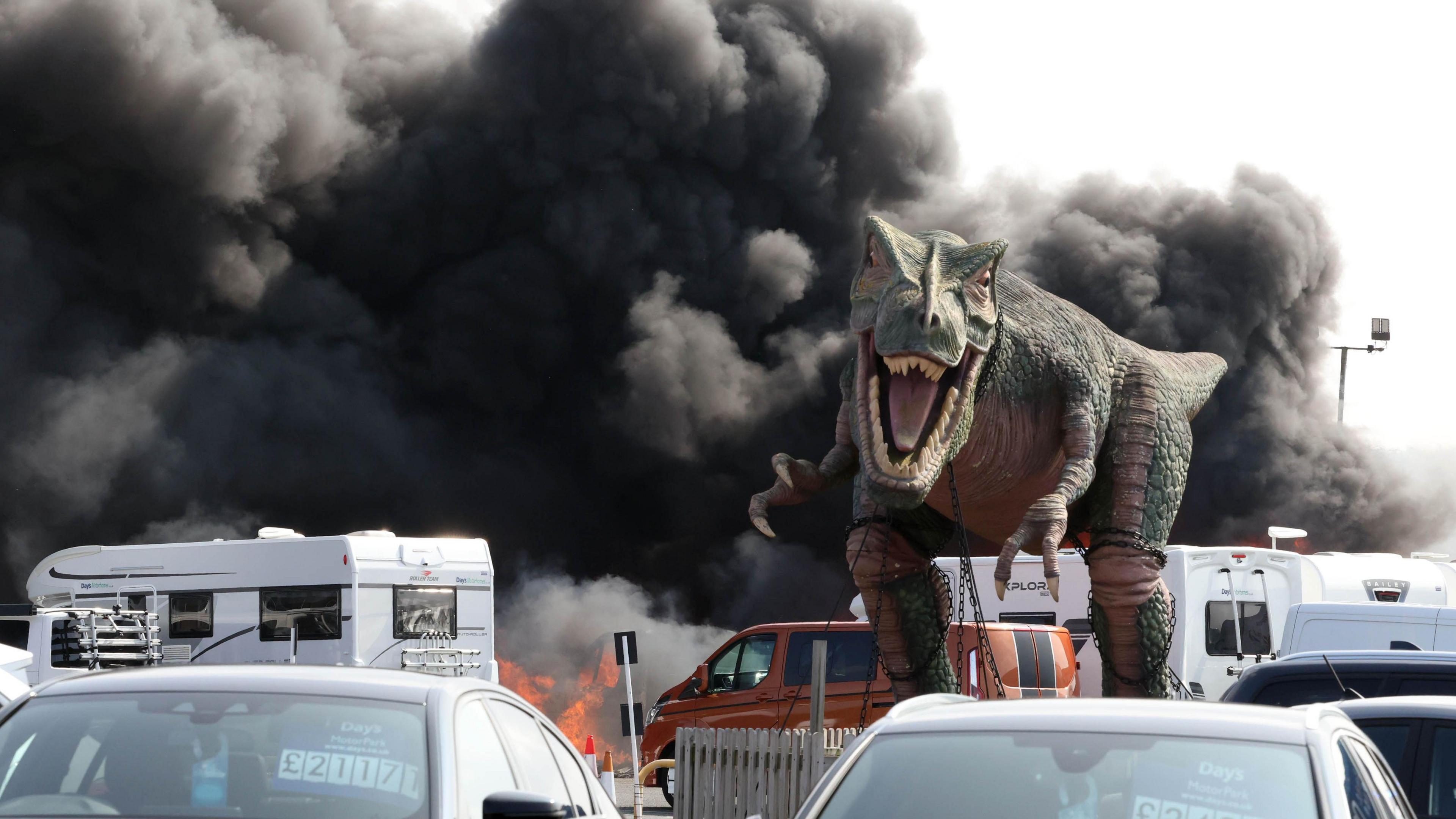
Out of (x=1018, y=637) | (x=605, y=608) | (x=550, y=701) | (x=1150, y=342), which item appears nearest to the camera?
(x=1018, y=637)

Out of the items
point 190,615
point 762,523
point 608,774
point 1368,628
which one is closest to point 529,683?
point 190,615

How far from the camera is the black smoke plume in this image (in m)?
36.7

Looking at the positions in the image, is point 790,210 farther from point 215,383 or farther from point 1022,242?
point 215,383

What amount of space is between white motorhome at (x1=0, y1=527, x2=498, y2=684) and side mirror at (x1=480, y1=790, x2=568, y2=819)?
45.5ft

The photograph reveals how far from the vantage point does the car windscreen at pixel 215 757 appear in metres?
4.18

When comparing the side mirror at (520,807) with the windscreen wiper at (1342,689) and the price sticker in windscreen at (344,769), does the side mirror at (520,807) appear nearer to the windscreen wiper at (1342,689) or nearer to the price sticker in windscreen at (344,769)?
the price sticker in windscreen at (344,769)

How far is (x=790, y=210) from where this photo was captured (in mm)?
42500

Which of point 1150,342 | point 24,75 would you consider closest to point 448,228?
point 24,75

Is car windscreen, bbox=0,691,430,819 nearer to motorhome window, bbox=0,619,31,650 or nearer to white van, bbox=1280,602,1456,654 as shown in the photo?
white van, bbox=1280,602,1456,654

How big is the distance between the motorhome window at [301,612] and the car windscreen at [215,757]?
1397 cm

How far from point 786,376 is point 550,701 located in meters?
14.6

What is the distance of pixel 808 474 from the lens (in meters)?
8.83

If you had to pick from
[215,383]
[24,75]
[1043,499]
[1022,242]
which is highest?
[24,75]

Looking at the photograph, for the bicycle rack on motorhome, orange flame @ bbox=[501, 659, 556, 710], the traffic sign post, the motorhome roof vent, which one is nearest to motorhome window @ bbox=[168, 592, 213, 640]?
the bicycle rack on motorhome
